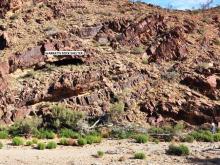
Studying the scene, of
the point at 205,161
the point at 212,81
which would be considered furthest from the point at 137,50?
the point at 205,161

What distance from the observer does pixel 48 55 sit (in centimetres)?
3572

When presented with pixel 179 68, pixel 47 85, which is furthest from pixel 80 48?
pixel 179 68

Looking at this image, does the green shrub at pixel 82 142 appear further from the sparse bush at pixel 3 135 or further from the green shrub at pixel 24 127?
the sparse bush at pixel 3 135

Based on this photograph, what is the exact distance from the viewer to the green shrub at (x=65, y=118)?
94.8 feet

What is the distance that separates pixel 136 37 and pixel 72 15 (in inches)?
250

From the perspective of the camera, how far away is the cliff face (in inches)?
1238

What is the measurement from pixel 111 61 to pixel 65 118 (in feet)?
25.4

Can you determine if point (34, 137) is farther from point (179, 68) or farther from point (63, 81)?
point (179, 68)

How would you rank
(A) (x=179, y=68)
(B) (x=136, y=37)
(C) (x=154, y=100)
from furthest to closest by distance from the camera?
(B) (x=136, y=37), (A) (x=179, y=68), (C) (x=154, y=100)

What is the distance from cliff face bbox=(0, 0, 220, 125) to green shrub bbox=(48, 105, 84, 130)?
1603 millimetres

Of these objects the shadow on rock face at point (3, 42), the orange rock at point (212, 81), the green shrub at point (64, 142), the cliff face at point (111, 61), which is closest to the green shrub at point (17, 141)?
the green shrub at point (64, 142)

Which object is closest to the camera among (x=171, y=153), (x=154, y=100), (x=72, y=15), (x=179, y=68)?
(x=171, y=153)

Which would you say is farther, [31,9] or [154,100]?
[31,9]

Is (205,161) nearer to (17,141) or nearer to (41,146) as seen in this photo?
(41,146)
